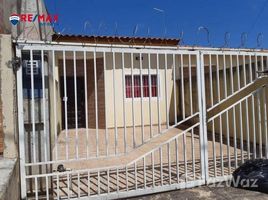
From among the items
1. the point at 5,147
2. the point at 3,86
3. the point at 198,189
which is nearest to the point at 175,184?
the point at 198,189

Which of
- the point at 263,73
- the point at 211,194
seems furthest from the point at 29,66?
the point at 263,73

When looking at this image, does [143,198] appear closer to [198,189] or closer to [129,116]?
[198,189]

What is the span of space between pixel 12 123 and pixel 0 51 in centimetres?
83

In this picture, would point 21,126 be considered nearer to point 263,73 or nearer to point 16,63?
point 16,63

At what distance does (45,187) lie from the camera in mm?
4184

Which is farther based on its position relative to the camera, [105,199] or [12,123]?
[105,199]

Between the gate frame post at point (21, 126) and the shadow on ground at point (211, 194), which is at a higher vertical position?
the gate frame post at point (21, 126)

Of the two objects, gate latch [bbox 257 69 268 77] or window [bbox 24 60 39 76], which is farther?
gate latch [bbox 257 69 268 77]

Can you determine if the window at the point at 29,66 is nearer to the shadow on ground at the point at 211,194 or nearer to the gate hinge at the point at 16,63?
the gate hinge at the point at 16,63

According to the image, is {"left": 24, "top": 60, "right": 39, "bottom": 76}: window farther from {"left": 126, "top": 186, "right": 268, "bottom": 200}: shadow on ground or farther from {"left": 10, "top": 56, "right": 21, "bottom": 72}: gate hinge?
{"left": 126, "top": 186, "right": 268, "bottom": 200}: shadow on ground

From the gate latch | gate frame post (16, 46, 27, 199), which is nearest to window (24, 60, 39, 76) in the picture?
gate frame post (16, 46, 27, 199)

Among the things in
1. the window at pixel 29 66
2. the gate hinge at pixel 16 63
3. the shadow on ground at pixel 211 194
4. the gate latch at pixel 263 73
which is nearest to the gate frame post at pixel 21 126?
the gate hinge at pixel 16 63

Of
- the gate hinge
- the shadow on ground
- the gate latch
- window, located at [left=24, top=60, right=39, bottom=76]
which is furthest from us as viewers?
the gate latch

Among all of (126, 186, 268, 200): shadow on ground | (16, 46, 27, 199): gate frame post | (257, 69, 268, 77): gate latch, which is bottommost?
(126, 186, 268, 200): shadow on ground
